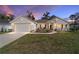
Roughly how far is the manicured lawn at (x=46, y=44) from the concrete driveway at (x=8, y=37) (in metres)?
0.05

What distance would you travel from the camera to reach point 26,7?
8.37ft

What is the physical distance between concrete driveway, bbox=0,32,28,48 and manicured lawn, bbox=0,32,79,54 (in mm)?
47

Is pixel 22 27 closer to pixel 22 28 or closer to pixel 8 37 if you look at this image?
pixel 22 28

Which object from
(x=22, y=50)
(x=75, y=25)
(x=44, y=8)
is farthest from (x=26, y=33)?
(x=75, y=25)

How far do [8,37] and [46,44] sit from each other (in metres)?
0.50

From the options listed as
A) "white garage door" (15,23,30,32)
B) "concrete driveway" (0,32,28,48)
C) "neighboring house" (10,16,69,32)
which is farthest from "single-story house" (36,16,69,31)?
"concrete driveway" (0,32,28,48)

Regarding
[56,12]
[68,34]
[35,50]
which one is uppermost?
[56,12]

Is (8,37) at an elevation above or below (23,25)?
below

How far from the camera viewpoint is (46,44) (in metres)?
2.56

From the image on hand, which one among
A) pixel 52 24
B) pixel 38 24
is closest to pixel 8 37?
pixel 38 24

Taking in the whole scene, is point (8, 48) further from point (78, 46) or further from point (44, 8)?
point (78, 46)

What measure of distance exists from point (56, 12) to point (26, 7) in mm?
385

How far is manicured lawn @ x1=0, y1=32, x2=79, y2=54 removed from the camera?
2.54 meters

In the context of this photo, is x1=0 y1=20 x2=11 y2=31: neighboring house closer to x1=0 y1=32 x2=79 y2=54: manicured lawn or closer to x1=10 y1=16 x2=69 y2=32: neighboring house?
x1=10 y1=16 x2=69 y2=32: neighboring house
